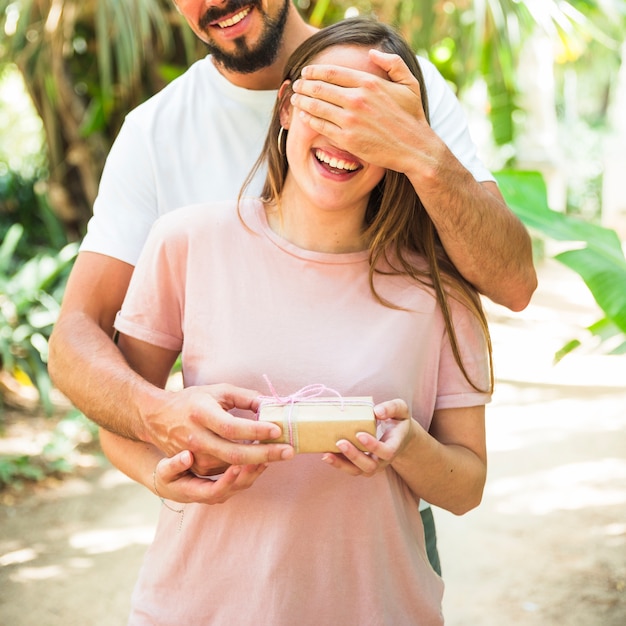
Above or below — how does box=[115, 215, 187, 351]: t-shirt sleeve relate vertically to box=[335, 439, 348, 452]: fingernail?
above

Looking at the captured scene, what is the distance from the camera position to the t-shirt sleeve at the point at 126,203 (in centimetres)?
207

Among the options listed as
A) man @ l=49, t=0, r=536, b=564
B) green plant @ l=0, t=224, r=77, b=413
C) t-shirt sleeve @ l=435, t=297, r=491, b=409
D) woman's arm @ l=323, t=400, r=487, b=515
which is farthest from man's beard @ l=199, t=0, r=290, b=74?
green plant @ l=0, t=224, r=77, b=413

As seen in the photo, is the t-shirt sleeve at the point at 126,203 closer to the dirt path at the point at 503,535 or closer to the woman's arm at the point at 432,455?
the woman's arm at the point at 432,455

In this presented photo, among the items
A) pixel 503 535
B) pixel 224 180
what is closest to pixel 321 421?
pixel 224 180

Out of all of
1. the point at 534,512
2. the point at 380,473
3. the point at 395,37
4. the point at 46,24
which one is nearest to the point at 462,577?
the point at 534,512

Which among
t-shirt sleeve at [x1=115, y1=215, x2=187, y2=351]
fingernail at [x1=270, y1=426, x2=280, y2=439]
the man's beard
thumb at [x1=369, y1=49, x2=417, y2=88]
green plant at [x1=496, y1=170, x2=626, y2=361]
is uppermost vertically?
thumb at [x1=369, y1=49, x2=417, y2=88]

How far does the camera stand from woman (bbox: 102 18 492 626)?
1.68 metres

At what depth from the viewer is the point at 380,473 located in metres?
1.71

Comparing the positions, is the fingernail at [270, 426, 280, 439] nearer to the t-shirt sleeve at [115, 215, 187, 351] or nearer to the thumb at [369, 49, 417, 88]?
the t-shirt sleeve at [115, 215, 187, 351]

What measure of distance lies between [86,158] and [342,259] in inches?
228

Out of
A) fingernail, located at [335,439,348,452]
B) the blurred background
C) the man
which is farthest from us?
the blurred background

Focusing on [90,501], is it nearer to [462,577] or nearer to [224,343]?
[462,577]

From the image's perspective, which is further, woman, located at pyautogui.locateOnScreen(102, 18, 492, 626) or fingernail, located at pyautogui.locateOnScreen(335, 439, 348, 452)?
woman, located at pyautogui.locateOnScreen(102, 18, 492, 626)

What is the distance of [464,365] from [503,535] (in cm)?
296
